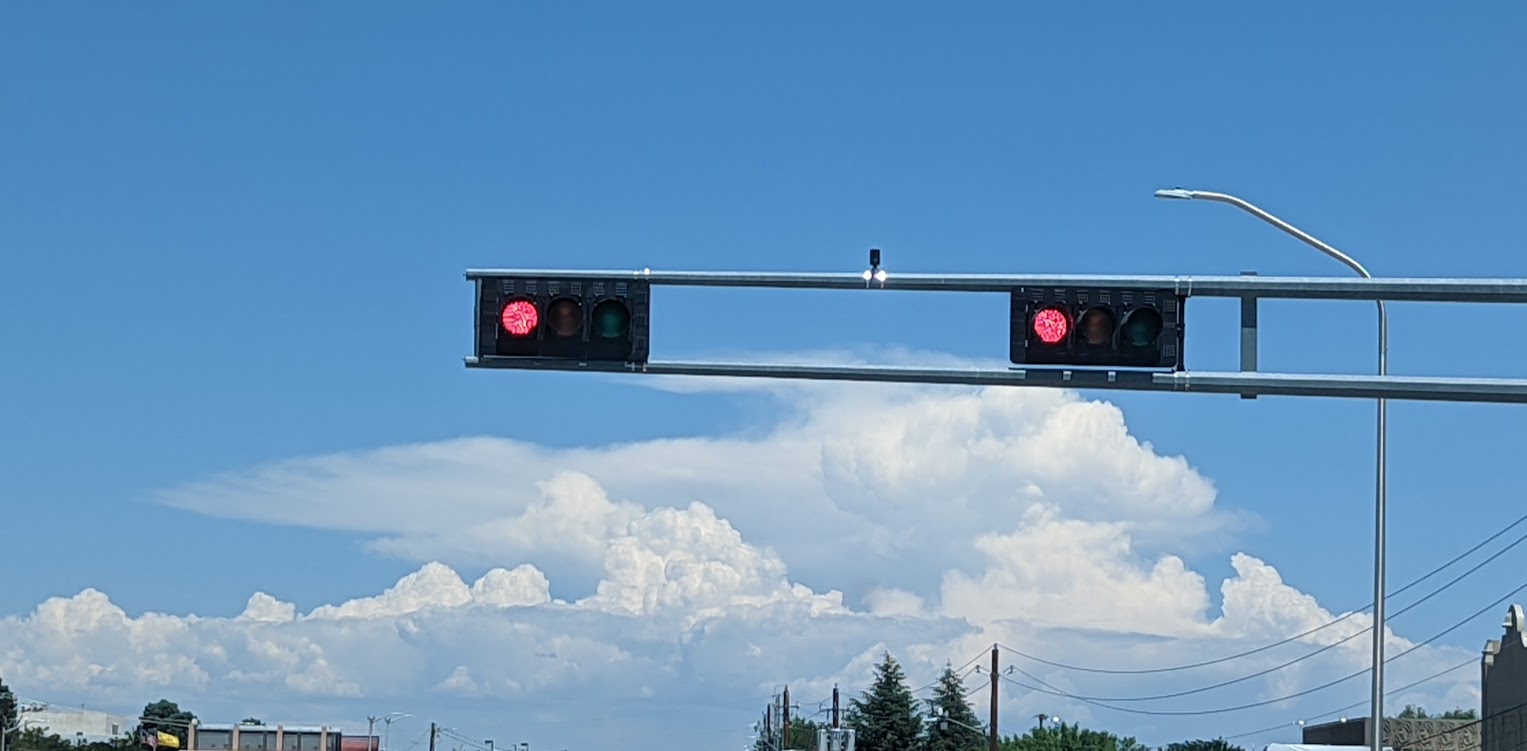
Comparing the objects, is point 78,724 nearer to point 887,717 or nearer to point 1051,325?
point 887,717

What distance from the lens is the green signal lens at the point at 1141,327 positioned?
53.2 ft

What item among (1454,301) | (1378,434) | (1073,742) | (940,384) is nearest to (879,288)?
(940,384)

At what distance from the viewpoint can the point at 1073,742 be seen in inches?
5408

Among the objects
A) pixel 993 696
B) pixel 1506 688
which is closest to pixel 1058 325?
pixel 1506 688

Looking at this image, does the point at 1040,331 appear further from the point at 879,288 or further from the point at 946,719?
the point at 946,719

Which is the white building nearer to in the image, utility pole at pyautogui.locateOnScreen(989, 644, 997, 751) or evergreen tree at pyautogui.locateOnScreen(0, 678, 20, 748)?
evergreen tree at pyautogui.locateOnScreen(0, 678, 20, 748)

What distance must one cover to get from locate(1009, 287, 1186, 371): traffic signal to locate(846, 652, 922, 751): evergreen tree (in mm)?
100700

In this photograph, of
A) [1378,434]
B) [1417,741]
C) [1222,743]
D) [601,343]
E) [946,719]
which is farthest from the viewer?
[1222,743]

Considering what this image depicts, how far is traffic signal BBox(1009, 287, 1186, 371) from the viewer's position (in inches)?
638

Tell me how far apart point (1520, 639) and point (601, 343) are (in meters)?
49.2

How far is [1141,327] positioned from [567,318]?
4618mm

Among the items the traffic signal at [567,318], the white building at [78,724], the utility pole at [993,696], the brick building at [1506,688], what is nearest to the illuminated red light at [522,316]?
the traffic signal at [567,318]

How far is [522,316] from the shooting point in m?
17.0

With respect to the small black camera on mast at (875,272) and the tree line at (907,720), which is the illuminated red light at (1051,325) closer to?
the small black camera on mast at (875,272)
